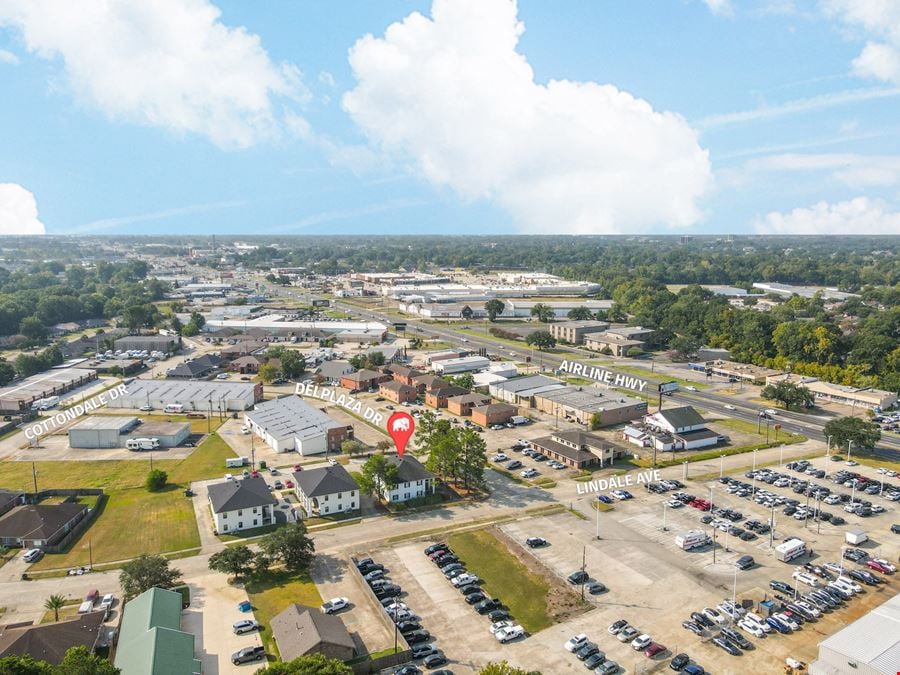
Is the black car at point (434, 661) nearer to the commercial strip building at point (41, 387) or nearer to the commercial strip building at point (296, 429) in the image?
the commercial strip building at point (296, 429)

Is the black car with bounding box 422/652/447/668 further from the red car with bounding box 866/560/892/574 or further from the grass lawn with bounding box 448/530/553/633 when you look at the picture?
the red car with bounding box 866/560/892/574

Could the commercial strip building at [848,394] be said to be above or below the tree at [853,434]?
below

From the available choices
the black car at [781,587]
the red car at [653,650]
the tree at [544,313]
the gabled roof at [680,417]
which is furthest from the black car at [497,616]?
the tree at [544,313]

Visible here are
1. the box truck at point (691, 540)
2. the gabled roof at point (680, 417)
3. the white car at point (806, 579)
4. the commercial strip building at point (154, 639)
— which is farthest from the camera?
the gabled roof at point (680, 417)

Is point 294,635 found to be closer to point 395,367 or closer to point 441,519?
point 441,519

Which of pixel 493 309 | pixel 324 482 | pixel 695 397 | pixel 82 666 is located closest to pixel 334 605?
pixel 82 666

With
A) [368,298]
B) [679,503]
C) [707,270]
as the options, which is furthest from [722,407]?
[707,270]
